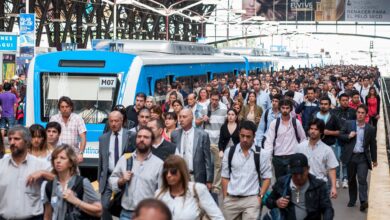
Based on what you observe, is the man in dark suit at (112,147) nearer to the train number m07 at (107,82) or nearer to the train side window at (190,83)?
the train number m07 at (107,82)

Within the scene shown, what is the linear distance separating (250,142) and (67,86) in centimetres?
901

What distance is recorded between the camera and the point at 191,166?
33.4ft

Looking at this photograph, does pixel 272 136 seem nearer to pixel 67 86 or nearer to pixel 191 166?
pixel 191 166

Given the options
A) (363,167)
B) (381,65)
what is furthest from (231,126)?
(381,65)

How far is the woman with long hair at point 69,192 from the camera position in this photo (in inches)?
277

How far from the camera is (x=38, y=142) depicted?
9.18m

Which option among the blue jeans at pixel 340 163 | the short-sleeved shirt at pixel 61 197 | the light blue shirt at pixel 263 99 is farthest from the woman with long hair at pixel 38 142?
the light blue shirt at pixel 263 99

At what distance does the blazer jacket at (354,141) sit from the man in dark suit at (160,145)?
14.6 ft

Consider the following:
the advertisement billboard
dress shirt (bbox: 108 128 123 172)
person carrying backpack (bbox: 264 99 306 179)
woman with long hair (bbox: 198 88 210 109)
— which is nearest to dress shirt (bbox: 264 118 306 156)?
person carrying backpack (bbox: 264 99 306 179)

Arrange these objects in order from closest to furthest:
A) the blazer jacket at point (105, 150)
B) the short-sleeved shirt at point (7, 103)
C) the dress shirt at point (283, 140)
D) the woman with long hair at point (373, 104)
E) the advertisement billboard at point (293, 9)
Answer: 1. the blazer jacket at point (105, 150)
2. the dress shirt at point (283, 140)
3. the woman with long hair at point (373, 104)
4. the short-sleeved shirt at point (7, 103)
5. the advertisement billboard at point (293, 9)

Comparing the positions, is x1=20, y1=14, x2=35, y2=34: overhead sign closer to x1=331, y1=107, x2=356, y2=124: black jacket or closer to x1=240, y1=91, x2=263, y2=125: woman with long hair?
x1=240, y1=91, x2=263, y2=125: woman with long hair

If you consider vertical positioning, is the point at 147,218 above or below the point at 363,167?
above

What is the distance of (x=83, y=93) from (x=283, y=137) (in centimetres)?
619

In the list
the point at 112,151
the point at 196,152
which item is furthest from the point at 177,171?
the point at 196,152
